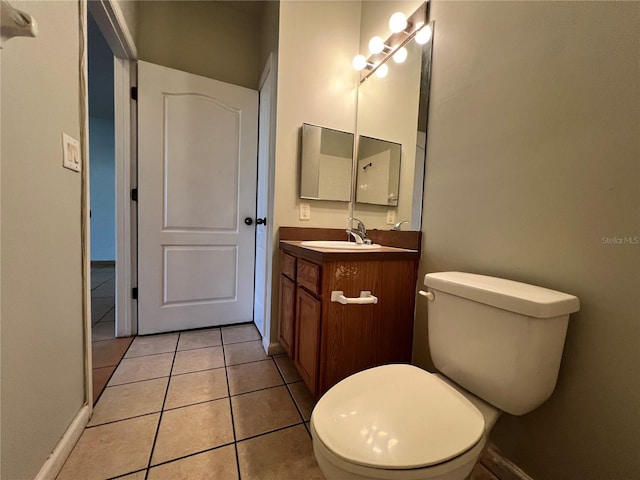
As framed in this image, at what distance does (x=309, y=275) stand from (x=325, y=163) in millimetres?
887

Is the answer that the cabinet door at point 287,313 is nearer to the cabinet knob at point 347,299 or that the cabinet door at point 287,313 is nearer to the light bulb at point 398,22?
the cabinet knob at point 347,299

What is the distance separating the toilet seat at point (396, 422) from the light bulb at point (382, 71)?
1.64m

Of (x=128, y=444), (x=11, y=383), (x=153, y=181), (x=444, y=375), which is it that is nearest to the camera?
(x=11, y=383)

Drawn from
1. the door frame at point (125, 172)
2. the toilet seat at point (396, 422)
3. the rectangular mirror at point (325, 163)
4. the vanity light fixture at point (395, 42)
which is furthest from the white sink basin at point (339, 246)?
the door frame at point (125, 172)

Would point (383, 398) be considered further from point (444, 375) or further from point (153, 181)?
point (153, 181)

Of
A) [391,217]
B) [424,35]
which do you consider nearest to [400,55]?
[424,35]

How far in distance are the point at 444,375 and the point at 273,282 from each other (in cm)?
110

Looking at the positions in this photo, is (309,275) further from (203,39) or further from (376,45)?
(203,39)

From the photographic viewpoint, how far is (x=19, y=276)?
71cm

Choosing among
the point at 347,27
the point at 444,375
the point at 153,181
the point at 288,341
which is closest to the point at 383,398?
the point at 444,375

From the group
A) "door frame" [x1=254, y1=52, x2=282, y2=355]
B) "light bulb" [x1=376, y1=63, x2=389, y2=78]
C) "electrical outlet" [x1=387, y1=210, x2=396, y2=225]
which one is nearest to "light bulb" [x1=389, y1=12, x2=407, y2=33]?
"light bulb" [x1=376, y1=63, x2=389, y2=78]

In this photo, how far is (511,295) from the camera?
71 centimetres

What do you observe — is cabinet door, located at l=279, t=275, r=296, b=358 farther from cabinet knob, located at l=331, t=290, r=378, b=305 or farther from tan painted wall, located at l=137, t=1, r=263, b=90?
tan painted wall, located at l=137, t=1, r=263, b=90

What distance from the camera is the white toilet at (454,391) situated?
0.57 meters
